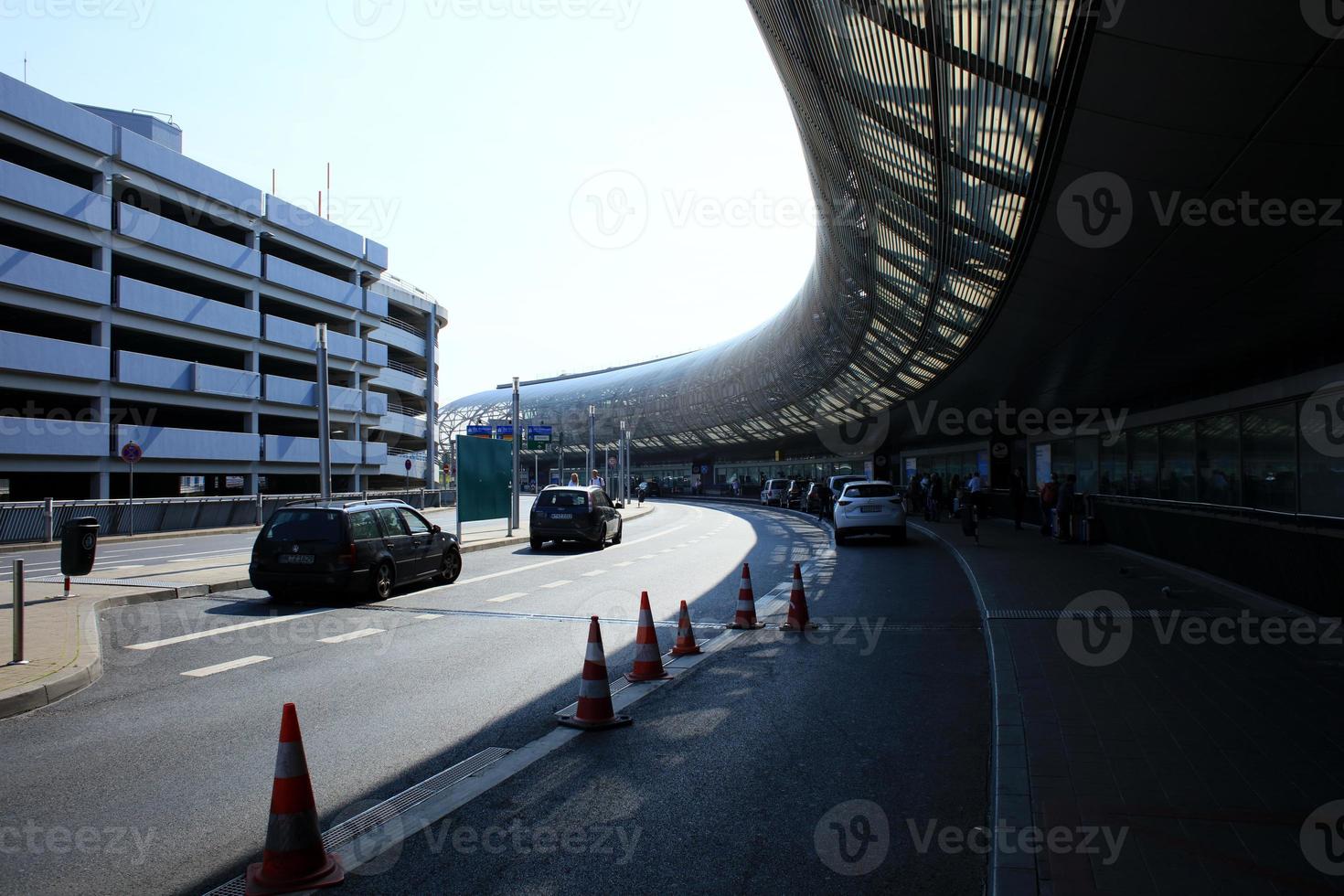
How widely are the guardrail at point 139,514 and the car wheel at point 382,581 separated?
40.7 ft

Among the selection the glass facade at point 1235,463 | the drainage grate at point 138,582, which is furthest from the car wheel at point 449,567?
the glass facade at point 1235,463

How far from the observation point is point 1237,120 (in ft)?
21.9

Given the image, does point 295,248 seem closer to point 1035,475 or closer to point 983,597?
point 1035,475

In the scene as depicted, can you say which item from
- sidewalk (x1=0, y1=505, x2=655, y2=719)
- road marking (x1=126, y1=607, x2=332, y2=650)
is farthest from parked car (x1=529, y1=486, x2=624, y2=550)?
road marking (x1=126, y1=607, x2=332, y2=650)

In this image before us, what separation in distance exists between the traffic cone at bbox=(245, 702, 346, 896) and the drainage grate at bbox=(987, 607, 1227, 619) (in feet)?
27.5

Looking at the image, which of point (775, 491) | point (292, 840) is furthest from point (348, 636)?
point (775, 491)

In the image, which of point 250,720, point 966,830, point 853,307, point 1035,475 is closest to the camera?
point 966,830

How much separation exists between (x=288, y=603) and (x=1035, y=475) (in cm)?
2509

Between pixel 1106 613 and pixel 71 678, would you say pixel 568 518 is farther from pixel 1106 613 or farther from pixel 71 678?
pixel 71 678

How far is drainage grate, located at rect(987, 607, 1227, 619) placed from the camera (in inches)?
408

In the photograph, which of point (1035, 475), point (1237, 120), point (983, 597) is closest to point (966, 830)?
point (1237, 120)

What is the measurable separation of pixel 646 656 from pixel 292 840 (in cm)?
441

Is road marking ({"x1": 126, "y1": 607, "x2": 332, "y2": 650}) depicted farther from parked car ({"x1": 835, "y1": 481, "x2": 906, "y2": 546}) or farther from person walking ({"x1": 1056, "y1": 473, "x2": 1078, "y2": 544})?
person walking ({"x1": 1056, "y1": 473, "x2": 1078, "y2": 544})

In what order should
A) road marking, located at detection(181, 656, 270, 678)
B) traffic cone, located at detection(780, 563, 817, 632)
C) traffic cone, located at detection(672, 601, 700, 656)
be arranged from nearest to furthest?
road marking, located at detection(181, 656, 270, 678)
traffic cone, located at detection(672, 601, 700, 656)
traffic cone, located at detection(780, 563, 817, 632)
